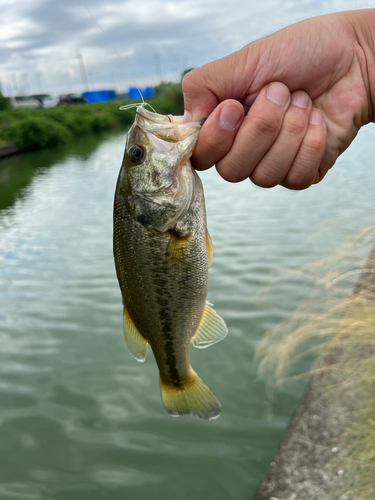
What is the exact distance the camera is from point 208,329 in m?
2.12

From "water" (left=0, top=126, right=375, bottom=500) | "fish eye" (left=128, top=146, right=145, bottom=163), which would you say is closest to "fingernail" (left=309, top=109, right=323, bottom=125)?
"fish eye" (left=128, top=146, right=145, bottom=163)

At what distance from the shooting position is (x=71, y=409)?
530 centimetres

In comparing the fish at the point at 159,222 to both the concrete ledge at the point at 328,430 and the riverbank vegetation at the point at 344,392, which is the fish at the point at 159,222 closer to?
the concrete ledge at the point at 328,430

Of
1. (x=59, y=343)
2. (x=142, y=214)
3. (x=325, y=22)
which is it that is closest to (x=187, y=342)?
(x=142, y=214)

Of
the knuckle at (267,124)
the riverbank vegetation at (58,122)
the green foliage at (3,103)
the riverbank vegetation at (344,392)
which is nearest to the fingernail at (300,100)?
the knuckle at (267,124)

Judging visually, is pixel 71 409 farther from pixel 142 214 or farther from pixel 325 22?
→ pixel 325 22

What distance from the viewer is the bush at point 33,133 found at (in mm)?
31297

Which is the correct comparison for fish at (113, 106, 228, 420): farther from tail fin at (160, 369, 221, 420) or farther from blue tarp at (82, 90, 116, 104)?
blue tarp at (82, 90, 116, 104)

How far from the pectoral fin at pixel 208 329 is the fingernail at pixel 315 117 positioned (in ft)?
3.17

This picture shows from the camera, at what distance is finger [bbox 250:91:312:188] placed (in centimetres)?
190

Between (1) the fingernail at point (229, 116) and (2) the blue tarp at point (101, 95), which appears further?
(2) the blue tarp at point (101, 95)

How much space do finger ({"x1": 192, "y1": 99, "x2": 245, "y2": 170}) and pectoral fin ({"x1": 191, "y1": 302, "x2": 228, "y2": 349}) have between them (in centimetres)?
72

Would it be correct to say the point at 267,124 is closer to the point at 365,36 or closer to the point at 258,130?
the point at 258,130

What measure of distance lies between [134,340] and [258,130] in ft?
3.60
